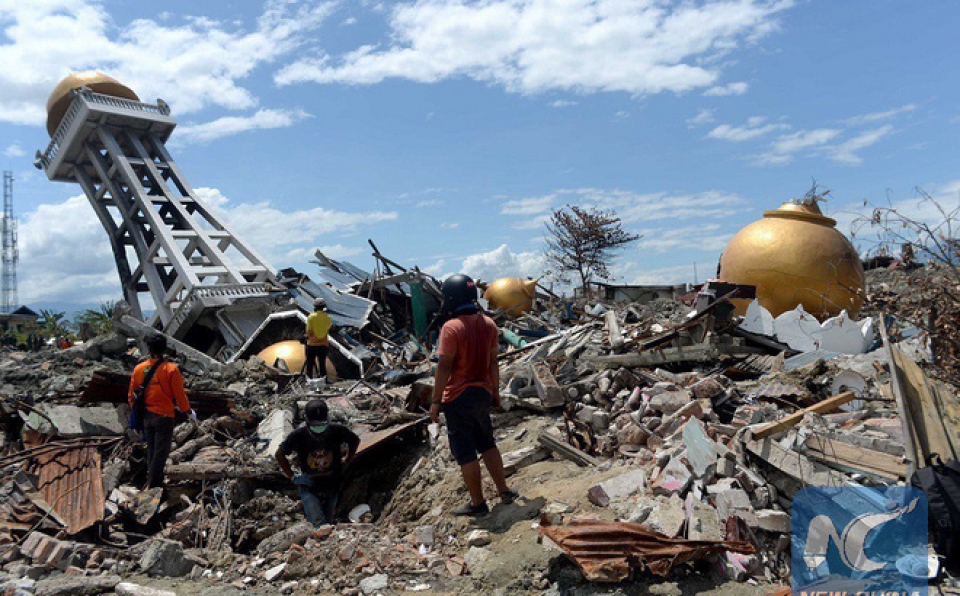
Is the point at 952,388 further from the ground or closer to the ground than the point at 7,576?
further from the ground

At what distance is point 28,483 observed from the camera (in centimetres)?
562

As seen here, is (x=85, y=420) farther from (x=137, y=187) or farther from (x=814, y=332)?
(x=137, y=187)

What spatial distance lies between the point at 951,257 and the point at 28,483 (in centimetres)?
833

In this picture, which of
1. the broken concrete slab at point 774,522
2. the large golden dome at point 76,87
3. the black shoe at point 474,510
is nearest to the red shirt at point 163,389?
the black shoe at point 474,510

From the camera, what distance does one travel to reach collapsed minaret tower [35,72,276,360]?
66.7 feet

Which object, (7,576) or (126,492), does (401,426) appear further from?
(7,576)

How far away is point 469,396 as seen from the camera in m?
4.66

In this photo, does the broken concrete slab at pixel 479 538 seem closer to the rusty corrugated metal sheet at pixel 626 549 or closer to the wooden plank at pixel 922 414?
the rusty corrugated metal sheet at pixel 626 549

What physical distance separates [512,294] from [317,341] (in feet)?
27.7

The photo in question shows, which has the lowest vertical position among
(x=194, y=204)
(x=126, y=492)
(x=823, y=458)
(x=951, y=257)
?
(x=126, y=492)

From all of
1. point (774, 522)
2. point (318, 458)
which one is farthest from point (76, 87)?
point (774, 522)

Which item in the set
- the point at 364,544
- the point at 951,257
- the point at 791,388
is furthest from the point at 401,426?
the point at 951,257

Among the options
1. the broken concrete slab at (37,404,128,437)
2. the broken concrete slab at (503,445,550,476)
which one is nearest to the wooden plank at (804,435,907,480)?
the broken concrete slab at (503,445,550,476)

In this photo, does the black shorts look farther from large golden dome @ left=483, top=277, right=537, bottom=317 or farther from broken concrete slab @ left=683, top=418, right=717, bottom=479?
large golden dome @ left=483, top=277, right=537, bottom=317
